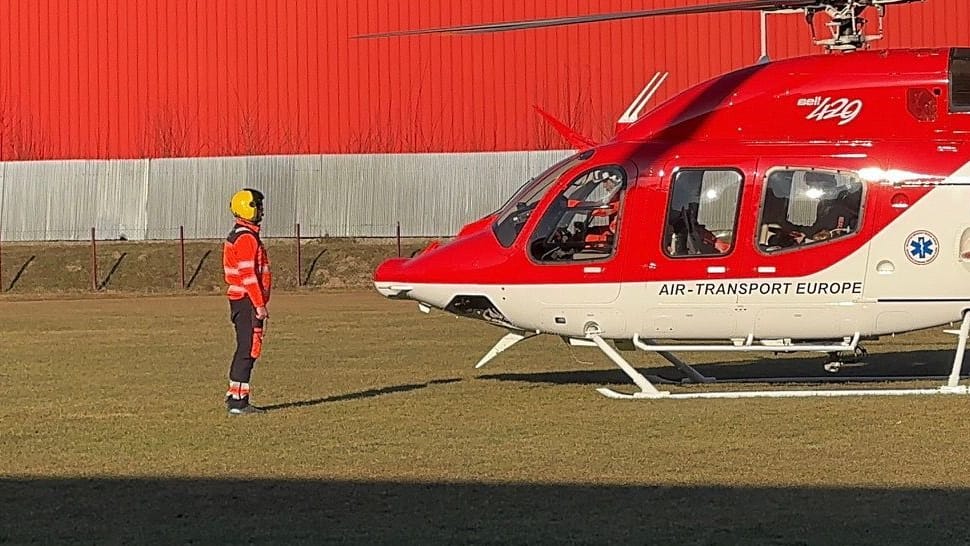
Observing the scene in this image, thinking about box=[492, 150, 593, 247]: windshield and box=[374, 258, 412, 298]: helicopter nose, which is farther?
box=[374, 258, 412, 298]: helicopter nose

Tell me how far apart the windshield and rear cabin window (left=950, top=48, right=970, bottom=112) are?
3243 millimetres

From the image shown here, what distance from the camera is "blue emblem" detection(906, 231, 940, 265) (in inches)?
546

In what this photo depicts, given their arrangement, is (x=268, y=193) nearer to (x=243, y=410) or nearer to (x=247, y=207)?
(x=243, y=410)

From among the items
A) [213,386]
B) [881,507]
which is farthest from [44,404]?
[881,507]

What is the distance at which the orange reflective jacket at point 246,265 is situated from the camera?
43.7 feet

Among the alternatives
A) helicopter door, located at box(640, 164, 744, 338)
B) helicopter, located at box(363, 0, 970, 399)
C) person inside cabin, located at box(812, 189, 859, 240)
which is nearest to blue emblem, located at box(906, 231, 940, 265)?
helicopter, located at box(363, 0, 970, 399)

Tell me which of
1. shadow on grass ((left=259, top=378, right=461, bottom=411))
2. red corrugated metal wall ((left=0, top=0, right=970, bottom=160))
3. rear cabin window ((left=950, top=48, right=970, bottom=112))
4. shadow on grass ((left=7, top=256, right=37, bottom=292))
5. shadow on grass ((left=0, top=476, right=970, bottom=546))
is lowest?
shadow on grass ((left=0, top=476, right=970, bottom=546))

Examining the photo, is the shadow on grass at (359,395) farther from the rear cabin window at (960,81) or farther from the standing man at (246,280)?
the rear cabin window at (960,81)

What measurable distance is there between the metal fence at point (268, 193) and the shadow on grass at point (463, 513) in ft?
129

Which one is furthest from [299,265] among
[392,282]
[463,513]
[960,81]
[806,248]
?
[463,513]

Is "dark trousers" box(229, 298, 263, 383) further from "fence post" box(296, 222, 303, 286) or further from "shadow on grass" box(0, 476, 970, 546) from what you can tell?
"fence post" box(296, 222, 303, 286)

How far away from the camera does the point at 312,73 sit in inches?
1970

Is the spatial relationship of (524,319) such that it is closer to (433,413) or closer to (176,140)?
(433,413)

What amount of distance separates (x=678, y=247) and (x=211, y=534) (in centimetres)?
675
